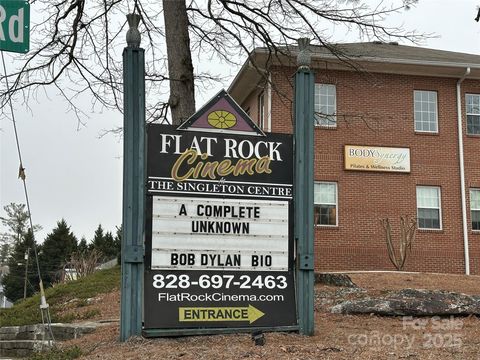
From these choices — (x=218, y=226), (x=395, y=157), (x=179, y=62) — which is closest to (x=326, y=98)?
(x=395, y=157)

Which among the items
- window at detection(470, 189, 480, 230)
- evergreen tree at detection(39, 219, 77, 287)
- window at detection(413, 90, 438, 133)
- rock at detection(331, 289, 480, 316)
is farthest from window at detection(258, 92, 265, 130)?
evergreen tree at detection(39, 219, 77, 287)

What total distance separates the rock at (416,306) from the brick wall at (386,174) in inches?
448

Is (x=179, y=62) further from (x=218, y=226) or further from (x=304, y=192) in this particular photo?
(x=218, y=226)

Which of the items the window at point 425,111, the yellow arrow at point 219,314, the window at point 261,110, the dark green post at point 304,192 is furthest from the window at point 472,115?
the yellow arrow at point 219,314

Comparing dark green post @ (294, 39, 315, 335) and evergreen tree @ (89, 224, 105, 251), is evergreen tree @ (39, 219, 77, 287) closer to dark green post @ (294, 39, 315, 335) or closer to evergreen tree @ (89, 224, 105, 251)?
evergreen tree @ (89, 224, 105, 251)

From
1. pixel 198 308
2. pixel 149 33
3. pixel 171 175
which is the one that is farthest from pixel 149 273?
pixel 149 33

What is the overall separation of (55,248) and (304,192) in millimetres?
57991

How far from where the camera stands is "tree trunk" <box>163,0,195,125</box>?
10.8 meters

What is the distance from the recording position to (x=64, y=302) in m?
13.7

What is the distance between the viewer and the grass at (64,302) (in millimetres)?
11125

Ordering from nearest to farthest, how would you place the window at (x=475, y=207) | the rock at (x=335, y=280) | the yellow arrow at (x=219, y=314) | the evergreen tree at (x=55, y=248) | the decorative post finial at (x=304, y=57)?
the yellow arrow at (x=219, y=314)
the decorative post finial at (x=304, y=57)
the rock at (x=335, y=280)
the window at (x=475, y=207)
the evergreen tree at (x=55, y=248)

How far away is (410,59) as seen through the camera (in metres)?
21.5

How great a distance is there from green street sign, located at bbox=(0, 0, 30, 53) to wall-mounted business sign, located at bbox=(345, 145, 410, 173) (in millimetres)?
16327

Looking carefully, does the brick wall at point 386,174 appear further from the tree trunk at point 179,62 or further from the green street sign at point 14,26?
the green street sign at point 14,26
